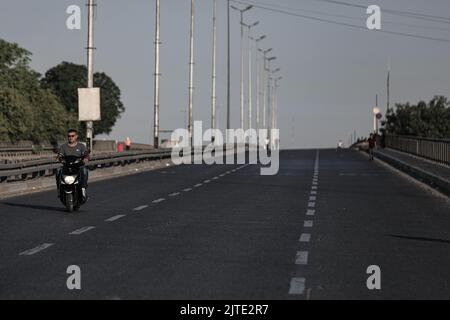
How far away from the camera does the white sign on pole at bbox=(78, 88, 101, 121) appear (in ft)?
128

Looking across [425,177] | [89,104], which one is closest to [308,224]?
[425,177]

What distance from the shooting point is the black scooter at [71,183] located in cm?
1952

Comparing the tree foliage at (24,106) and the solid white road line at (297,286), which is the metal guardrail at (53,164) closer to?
the solid white road line at (297,286)

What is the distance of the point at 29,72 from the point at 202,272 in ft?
317

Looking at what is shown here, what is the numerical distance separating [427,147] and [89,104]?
1689 centimetres

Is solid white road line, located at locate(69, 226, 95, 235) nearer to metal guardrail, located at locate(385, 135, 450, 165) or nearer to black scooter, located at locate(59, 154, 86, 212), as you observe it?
black scooter, located at locate(59, 154, 86, 212)

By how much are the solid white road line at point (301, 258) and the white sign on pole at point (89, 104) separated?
27.2 meters

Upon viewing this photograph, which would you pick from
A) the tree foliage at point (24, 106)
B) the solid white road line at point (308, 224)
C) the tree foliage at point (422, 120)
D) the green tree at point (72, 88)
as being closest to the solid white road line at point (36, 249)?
the solid white road line at point (308, 224)

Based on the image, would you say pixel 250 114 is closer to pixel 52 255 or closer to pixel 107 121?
pixel 107 121

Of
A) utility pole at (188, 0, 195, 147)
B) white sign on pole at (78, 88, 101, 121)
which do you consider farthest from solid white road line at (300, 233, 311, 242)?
utility pole at (188, 0, 195, 147)

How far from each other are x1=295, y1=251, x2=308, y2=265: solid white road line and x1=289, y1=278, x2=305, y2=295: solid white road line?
4.69 feet

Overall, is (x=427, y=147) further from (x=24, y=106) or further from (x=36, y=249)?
(x=24, y=106)
